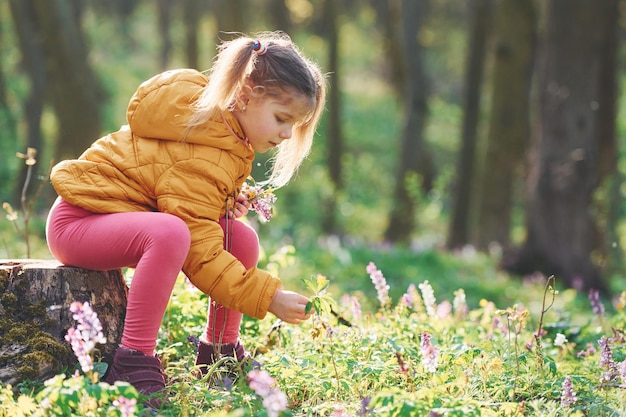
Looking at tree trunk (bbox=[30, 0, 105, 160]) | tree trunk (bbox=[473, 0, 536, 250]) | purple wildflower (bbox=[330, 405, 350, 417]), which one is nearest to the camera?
purple wildflower (bbox=[330, 405, 350, 417])

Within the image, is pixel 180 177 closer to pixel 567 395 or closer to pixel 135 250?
pixel 135 250

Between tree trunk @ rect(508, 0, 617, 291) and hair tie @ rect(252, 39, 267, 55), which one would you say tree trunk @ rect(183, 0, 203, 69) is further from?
hair tie @ rect(252, 39, 267, 55)

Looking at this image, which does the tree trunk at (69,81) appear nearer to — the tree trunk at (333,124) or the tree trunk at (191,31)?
the tree trunk at (333,124)

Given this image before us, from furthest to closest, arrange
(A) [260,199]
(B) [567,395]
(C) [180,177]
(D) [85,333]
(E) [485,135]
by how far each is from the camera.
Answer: (E) [485,135]
(A) [260,199]
(C) [180,177]
(B) [567,395]
(D) [85,333]

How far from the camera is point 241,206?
375 centimetres

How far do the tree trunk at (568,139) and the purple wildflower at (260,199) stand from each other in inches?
267

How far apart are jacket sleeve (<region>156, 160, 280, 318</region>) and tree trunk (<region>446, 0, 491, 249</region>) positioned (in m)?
11.1

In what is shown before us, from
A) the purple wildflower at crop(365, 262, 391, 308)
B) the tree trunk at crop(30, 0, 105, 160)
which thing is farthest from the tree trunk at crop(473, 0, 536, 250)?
the purple wildflower at crop(365, 262, 391, 308)

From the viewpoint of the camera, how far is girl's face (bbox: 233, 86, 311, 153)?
353 cm

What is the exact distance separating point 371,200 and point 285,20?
7508mm

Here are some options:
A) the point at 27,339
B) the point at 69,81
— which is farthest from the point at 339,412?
the point at 69,81

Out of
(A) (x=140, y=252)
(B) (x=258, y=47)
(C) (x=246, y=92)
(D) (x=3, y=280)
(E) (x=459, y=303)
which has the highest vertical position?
(B) (x=258, y=47)

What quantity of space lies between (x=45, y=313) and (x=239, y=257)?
0.88 m

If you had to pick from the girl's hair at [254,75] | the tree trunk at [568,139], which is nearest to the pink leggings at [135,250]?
the girl's hair at [254,75]
